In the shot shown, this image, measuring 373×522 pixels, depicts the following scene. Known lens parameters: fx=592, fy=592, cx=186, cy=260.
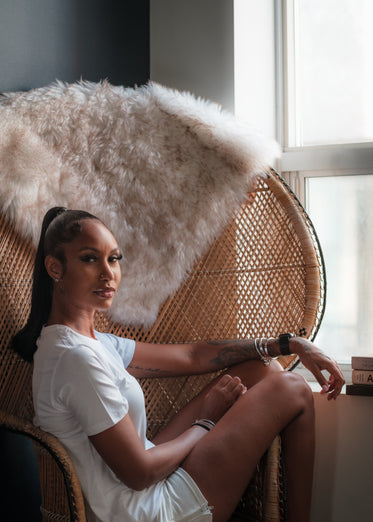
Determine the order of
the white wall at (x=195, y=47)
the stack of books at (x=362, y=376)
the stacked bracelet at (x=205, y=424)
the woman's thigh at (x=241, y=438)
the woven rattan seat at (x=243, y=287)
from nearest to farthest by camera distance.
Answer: the woman's thigh at (x=241, y=438) < the stacked bracelet at (x=205, y=424) < the woven rattan seat at (x=243, y=287) < the stack of books at (x=362, y=376) < the white wall at (x=195, y=47)

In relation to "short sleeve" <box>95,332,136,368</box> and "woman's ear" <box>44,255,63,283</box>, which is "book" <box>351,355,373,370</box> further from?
"woman's ear" <box>44,255,63,283</box>

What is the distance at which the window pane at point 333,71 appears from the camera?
Result: 222 cm

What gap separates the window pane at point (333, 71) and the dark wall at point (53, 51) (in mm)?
612

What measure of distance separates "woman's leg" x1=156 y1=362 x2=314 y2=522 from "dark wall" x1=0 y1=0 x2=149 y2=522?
618mm

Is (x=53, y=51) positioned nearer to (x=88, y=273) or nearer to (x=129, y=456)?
(x=88, y=273)

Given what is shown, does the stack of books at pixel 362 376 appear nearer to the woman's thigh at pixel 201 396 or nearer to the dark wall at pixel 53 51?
the woman's thigh at pixel 201 396

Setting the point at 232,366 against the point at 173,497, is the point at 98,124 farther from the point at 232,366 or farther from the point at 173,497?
the point at 173,497

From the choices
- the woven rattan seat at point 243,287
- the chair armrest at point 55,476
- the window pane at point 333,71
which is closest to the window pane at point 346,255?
the window pane at point 333,71

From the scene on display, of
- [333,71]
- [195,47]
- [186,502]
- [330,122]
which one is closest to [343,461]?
[186,502]

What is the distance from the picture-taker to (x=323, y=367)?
143 cm

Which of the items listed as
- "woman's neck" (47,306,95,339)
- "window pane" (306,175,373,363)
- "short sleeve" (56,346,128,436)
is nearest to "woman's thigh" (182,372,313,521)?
"short sleeve" (56,346,128,436)

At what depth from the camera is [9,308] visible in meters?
1.46

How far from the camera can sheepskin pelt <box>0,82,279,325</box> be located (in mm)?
1646

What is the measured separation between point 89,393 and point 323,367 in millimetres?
599
